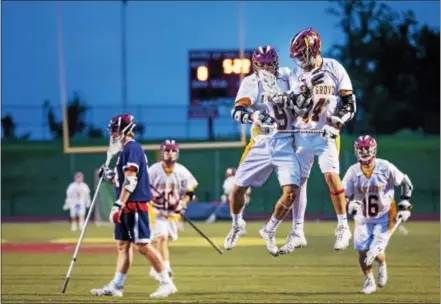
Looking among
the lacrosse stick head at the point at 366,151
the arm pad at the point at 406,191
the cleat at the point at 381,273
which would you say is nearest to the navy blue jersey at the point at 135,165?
the arm pad at the point at 406,191

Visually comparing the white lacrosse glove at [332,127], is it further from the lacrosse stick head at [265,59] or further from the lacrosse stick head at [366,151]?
the lacrosse stick head at [366,151]

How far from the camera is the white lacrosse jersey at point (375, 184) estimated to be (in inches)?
228

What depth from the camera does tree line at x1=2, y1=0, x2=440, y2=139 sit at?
4898 millimetres

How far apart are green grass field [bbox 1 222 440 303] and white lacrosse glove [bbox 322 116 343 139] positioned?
14429 mm

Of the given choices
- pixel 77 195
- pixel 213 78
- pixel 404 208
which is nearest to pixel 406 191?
pixel 404 208

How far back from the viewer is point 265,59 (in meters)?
4.04

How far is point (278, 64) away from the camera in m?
4.07

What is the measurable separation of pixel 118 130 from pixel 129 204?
8.20 m

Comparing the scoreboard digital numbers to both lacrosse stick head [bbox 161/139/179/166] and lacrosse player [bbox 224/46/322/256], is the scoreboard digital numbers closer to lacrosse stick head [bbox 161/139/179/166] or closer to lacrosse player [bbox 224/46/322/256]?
lacrosse stick head [bbox 161/139/179/166]

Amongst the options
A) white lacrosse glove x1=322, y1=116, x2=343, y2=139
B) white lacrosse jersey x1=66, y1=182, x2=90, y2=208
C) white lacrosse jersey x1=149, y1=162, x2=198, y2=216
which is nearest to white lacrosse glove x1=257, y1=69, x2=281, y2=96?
white lacrosse glove x1=322, y1=116, x2=343, y2=139

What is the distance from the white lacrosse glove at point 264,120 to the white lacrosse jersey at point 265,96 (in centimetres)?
2

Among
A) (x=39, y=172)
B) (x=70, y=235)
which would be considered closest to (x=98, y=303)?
(x=70, y=235)

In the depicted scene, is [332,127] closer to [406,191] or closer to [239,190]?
[239,190]

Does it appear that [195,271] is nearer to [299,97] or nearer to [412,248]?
[412,248]
